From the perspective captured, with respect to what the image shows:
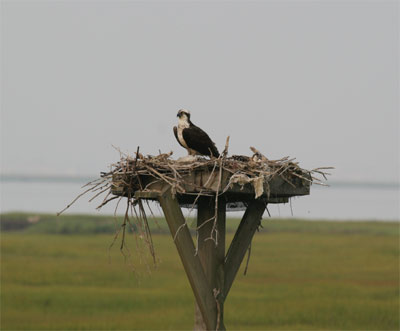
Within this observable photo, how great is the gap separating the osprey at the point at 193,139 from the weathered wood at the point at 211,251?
41 centimetres

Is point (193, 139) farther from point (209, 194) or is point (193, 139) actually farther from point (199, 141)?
point (209, 194)

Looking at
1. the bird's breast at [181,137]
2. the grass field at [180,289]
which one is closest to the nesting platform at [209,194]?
the bird's breast at [181,137]

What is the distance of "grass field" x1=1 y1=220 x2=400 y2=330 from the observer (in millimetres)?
10992

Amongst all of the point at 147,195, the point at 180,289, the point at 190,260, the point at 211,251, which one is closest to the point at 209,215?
the point at 211,251

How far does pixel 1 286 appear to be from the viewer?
13.9 meters

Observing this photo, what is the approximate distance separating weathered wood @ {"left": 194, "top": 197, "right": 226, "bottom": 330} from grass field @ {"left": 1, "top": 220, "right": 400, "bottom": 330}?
3.98 feet

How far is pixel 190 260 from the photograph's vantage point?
514 cm

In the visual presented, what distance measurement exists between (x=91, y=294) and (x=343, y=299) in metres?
4.97

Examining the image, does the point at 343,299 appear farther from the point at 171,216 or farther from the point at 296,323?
the point at 171,216

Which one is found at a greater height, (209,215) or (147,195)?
(147,195)

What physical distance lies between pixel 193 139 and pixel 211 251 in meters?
0.95

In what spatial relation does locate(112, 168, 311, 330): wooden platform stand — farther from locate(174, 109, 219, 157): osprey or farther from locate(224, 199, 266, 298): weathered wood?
locate(174, 109, 219, 157): osprey

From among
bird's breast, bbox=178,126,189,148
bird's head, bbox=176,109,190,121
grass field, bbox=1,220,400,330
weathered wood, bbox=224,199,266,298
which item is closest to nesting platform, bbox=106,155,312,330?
weathered wood, bbox=224,199,266,298

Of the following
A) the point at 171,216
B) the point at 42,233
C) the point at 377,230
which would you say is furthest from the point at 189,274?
the point at 377,230
